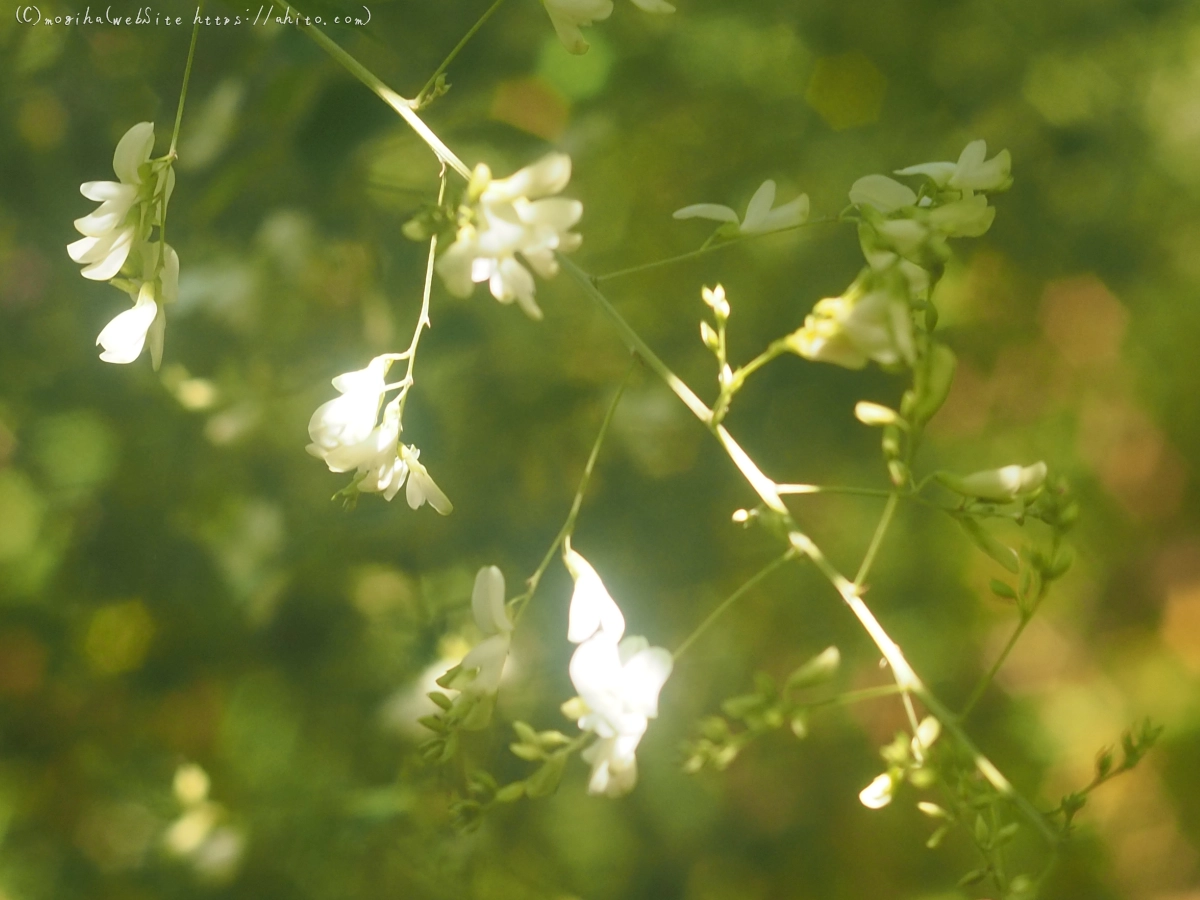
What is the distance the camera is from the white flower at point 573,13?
40 centimetres

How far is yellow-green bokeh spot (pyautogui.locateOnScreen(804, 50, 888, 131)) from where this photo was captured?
2.23ft

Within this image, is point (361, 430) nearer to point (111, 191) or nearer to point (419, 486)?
point (419, 486)

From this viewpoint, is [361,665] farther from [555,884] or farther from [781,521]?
[781,521]

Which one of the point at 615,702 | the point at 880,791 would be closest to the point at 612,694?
the point at 615,702

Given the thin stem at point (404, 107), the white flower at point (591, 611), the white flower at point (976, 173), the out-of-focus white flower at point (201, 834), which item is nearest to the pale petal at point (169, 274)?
the thin stem at point (404, 107)

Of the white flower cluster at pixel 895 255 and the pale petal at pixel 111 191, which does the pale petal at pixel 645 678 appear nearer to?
the white flower cluster at pixel 895 255

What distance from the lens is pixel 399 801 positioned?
698 mm

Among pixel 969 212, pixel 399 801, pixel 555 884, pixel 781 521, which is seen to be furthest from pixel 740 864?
pixel 969 212

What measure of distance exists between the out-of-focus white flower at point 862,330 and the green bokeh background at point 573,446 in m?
0.36

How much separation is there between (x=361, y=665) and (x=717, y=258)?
43cm

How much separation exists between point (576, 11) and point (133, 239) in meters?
0.23

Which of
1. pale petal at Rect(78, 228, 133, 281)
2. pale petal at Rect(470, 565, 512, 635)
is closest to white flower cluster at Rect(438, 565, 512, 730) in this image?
pale petal at Rect(470, 565, 512, 635)

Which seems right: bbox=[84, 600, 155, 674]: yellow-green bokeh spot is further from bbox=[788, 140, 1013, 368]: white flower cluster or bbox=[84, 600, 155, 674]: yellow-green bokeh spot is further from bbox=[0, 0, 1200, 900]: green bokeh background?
bbox=[788, 140, 1013, 368]: white flower cluster

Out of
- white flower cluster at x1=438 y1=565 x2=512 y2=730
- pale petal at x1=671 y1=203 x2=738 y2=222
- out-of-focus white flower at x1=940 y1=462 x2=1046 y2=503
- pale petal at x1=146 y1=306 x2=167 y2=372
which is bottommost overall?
white flower cluster at x1=438 y1=565 x2=512 y2=730
